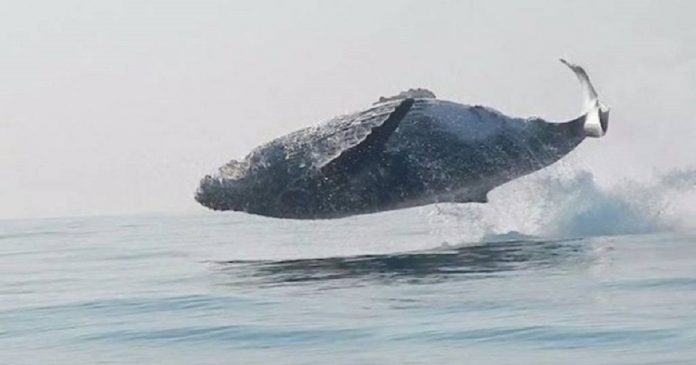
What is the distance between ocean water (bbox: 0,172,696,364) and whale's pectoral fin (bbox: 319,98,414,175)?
4.95 feet

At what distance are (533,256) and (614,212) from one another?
6.65 m

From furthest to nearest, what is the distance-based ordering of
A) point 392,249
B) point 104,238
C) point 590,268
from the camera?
point 104,238
point 392,249
point 590,268

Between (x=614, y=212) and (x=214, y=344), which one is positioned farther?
(x=614, y=212)

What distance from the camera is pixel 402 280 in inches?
762

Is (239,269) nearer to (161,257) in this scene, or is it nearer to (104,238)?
(161,257)

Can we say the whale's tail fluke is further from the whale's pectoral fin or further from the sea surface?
the whale's pectoral fin

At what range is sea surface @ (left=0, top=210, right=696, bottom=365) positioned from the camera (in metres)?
13.4

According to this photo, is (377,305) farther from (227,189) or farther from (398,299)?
(227,189)

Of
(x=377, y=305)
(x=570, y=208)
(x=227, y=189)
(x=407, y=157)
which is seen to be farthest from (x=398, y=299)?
(x=570, y=208)

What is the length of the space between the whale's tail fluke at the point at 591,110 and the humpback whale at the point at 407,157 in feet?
0.05

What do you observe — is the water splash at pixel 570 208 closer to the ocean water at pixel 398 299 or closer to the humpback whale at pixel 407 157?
the ocean water at pixel 398 299

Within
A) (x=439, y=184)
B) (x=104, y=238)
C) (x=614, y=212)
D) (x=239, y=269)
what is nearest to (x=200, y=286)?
(x=239, y=269)

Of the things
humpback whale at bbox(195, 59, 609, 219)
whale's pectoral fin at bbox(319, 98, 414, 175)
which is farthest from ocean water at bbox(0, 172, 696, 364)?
whale's pectoral fin at bbox(319, 98, 414, 175)

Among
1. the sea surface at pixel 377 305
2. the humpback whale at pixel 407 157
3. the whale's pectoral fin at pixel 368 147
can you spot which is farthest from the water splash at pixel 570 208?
the whale's pectoral fin at pixel 368 147
